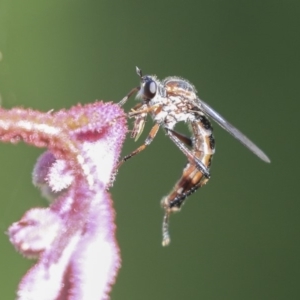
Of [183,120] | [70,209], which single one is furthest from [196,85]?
[70,209]

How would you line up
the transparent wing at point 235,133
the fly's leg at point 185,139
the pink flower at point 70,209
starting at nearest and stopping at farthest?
the pink flower at point 70,209
the transparent wing at point 235,133
the fly's leg at point 185,139

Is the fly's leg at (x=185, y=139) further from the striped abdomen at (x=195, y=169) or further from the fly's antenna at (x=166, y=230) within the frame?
the fly's antenna at (x=166, y=230)

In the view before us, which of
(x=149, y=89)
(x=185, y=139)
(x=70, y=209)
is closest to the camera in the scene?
(x=70, y=209)

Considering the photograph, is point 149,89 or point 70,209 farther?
point 149,89

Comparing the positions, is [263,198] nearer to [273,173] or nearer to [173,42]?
[273,173]

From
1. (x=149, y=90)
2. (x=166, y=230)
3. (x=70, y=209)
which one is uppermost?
(x=149, y=90)

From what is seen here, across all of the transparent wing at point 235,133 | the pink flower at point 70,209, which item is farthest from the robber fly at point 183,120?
the pink flower at point 70,209

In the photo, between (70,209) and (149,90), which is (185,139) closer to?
(149,90)
